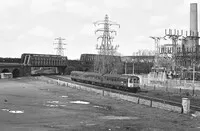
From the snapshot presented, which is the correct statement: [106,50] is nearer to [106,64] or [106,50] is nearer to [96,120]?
[106,64]

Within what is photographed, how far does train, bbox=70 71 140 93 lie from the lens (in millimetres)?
51062

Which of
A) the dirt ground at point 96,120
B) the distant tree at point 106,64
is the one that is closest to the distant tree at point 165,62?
the distant tree at point 106,64

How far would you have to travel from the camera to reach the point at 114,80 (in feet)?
184

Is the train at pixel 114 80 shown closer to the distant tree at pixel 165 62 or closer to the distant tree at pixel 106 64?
the distant tree at pixel 106 64

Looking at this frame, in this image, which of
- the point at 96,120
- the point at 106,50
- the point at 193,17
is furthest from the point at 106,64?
the point at 193,17

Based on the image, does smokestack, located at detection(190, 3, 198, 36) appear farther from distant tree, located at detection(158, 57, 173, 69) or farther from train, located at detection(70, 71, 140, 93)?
train, located at detection(70, 71, 140, 93)

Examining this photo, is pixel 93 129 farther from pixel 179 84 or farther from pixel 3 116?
pixel 179 84

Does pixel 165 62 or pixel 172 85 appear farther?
pixel 165 62

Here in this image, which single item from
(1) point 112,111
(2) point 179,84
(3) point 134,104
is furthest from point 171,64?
(1) point 112,111

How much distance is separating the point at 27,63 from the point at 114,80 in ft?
210

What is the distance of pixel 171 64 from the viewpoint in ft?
279

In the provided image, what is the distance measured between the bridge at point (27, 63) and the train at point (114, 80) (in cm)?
4112

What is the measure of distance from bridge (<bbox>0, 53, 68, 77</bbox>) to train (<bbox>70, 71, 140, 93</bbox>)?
135 feet

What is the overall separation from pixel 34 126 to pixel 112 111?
10.9 metres
